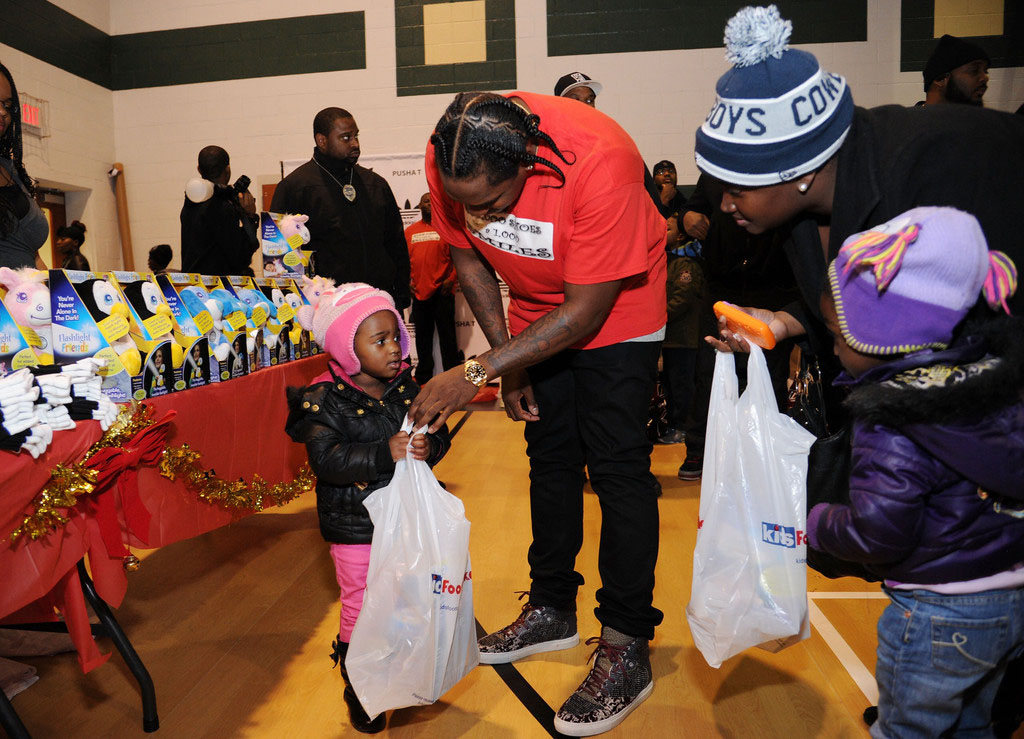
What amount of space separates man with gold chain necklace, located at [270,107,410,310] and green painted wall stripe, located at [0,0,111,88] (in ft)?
13.9

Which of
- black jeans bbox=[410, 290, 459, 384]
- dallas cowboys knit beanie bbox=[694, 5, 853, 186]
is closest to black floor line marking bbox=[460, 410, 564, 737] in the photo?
dallas cowboys knit beanie bbox=[694, 5, 853, 186]

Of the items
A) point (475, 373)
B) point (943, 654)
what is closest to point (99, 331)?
point (475, 373)

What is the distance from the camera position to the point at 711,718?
1753mm

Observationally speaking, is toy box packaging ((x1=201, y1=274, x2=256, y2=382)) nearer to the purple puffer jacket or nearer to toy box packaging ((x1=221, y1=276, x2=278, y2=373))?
toy box packaging ((x1=221, y1=276, x2=278, y2=373))

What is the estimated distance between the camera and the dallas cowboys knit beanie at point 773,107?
1.16 metres

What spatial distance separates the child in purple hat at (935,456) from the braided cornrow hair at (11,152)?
7.28 feet

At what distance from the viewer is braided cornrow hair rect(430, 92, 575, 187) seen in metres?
1.45

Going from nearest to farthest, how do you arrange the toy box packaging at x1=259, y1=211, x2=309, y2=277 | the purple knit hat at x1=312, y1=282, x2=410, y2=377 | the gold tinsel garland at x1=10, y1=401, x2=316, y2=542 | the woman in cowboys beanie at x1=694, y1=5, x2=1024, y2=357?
the woman in cowboys beanie at x1=694, y1=5, x2=1024, y2=357
the gold tinsel garland at x1=10, y1=401, x2=316, y2=542
the purple knit hat at x1=312, y1=282, x2=410, y2=377
the toy box packaging at x1=259, y1=211, x2=309, y2=277

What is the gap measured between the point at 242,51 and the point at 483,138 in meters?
6.78

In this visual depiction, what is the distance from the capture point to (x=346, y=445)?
69.2 inches

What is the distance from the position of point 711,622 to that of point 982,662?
51 cm

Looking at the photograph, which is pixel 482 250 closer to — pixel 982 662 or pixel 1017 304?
pixel 1017 304

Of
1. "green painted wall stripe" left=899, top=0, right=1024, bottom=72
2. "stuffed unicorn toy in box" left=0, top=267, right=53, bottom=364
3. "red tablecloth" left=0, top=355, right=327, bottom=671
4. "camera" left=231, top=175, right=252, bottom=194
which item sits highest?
"green painted wall stripe" left=899, top=0, right=1024, bottom=72

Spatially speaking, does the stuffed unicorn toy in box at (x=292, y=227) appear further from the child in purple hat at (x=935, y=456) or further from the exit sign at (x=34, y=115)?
the exit sign at (x=34, y=115)
